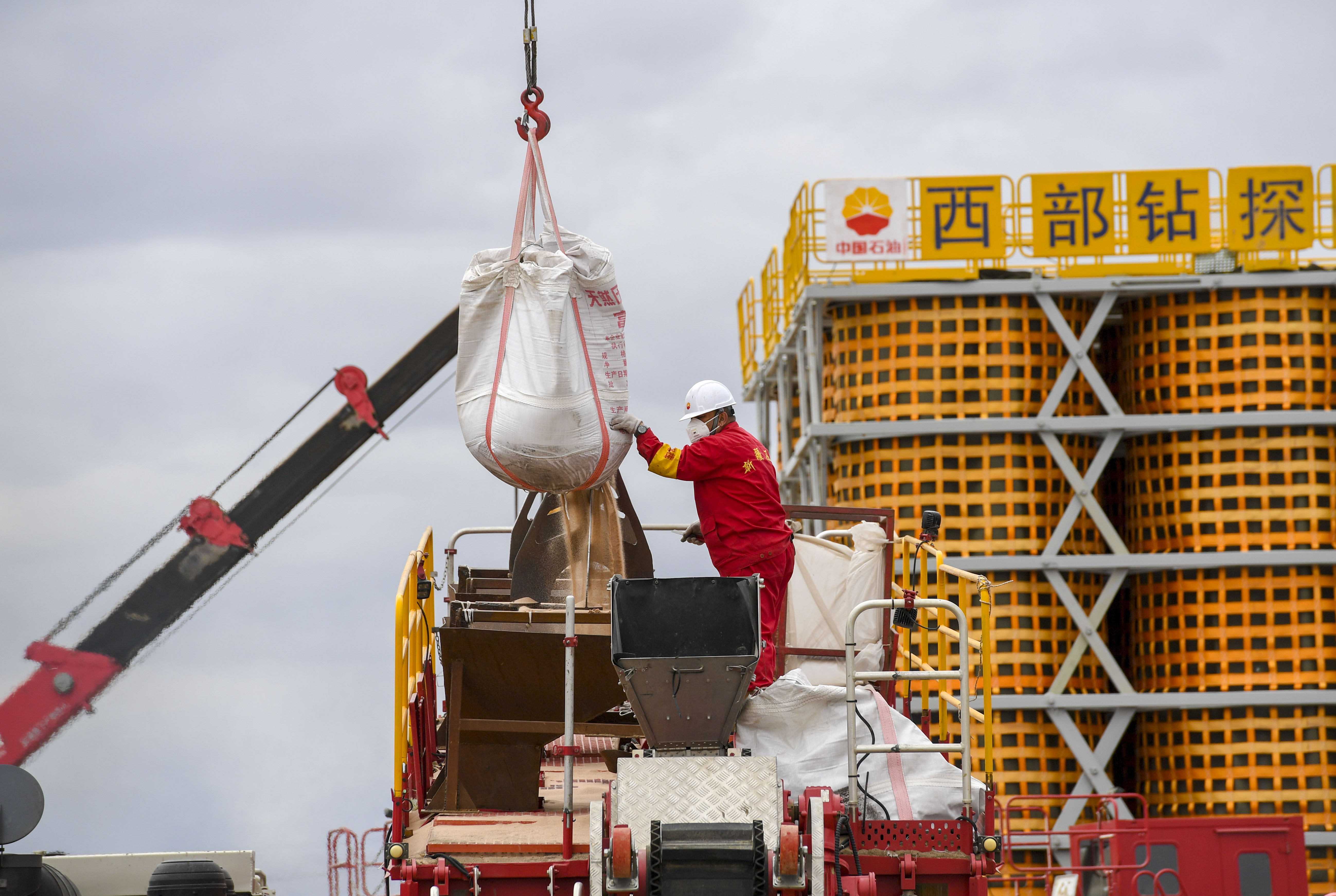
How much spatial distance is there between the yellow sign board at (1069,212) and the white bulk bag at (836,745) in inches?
515

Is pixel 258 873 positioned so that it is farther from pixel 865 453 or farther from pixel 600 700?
pixel 865 453

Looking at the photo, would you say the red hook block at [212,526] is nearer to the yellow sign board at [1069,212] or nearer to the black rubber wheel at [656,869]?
the yellow sign board at [1069,212]

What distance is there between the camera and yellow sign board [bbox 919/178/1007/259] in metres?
20.1

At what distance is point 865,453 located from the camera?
20.1 metres

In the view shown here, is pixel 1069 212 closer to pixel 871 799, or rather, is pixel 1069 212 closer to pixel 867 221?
pixel 867 221

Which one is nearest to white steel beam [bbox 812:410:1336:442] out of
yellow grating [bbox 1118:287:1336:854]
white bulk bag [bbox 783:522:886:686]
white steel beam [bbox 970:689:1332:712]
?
yellow grating [bbox 1118:287:1336:854]

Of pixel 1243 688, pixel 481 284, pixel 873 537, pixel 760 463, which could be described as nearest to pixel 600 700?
pixel 760 463

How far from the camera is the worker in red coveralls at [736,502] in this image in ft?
29.1

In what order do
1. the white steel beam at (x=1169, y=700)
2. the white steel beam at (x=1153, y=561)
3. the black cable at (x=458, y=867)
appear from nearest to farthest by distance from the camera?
the black cable at (x=458, y=867) < the white steel beam at (x=1169, y=700) < the white steel beam at (x=1153, y=561)

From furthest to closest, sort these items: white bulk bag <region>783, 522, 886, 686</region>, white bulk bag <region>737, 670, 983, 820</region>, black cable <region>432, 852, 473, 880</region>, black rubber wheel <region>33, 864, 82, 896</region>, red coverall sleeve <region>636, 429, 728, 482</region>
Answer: black rubber wheel <region>33, 864, 82, 896</region> → white bulk bag <region>783, 522, 886, 686</region> → red coverall sleeve <region>636, 429, 728, 482</region> → white bulk bag <region>737, 670, 983, 820</region> → black cable <region>432, 852, 473, 880</region>

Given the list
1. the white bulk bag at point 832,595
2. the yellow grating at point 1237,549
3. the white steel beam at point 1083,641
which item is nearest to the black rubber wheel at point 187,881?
the white bulk bag at point 832,595

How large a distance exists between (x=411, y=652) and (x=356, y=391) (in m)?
16.0

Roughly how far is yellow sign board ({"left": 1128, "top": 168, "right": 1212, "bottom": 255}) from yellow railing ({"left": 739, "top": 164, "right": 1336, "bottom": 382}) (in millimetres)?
12

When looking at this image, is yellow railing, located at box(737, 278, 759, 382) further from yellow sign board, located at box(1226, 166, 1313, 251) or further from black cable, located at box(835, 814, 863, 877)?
black cable, located at box(835, 814, 863, 877)
